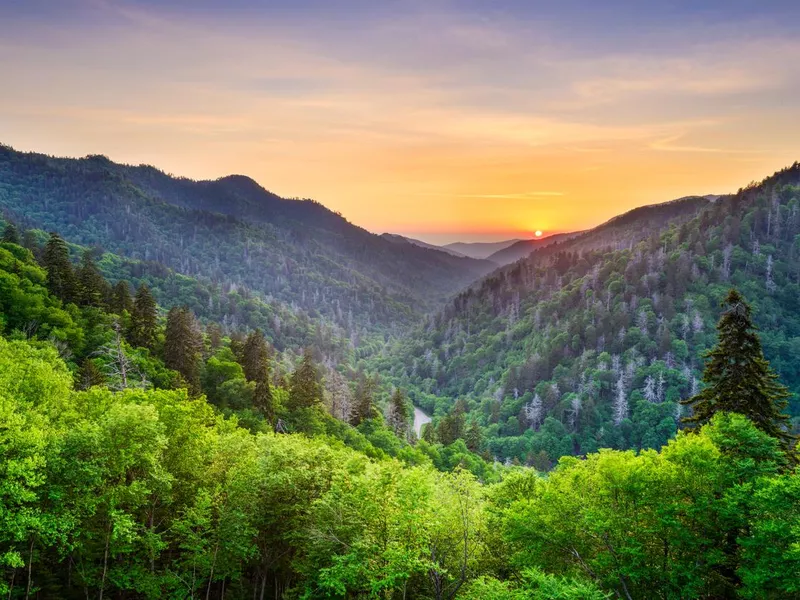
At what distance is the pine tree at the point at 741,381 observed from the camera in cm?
3116

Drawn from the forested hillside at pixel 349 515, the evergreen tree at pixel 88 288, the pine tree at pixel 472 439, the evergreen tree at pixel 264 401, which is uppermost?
the evergreen tree at pixel 88 288

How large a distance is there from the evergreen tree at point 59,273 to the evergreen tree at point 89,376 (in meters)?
22.8

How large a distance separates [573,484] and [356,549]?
41.1 feet

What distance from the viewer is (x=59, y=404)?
30.0 meters

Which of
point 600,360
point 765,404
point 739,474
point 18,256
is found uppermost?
point 18,256

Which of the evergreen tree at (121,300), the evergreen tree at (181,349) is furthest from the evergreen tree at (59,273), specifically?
the evergreen tree at (181,349)

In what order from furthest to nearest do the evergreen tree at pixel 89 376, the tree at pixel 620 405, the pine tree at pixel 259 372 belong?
the tree at pixel 620 405 → the pine tree at pixel 259 372 → the evergreen tree at pixel 89 376

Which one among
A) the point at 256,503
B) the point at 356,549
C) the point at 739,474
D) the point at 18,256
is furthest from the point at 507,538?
the point at 18,256

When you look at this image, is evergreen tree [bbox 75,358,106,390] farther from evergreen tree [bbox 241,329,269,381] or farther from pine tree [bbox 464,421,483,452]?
pine tree [bbox 464,421,483,452]

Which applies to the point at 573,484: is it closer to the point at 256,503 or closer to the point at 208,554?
the point at 256,503

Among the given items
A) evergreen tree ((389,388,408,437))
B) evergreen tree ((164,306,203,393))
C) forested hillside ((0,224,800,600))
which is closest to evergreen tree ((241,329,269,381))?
evergreen tree ((164,306,203,393))

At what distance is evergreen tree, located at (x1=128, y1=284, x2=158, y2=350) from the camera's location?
229ft

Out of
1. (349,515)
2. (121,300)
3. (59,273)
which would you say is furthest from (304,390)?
(349,515)

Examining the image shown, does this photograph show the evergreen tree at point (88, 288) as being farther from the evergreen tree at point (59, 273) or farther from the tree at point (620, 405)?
the tree at point (620, 405)
